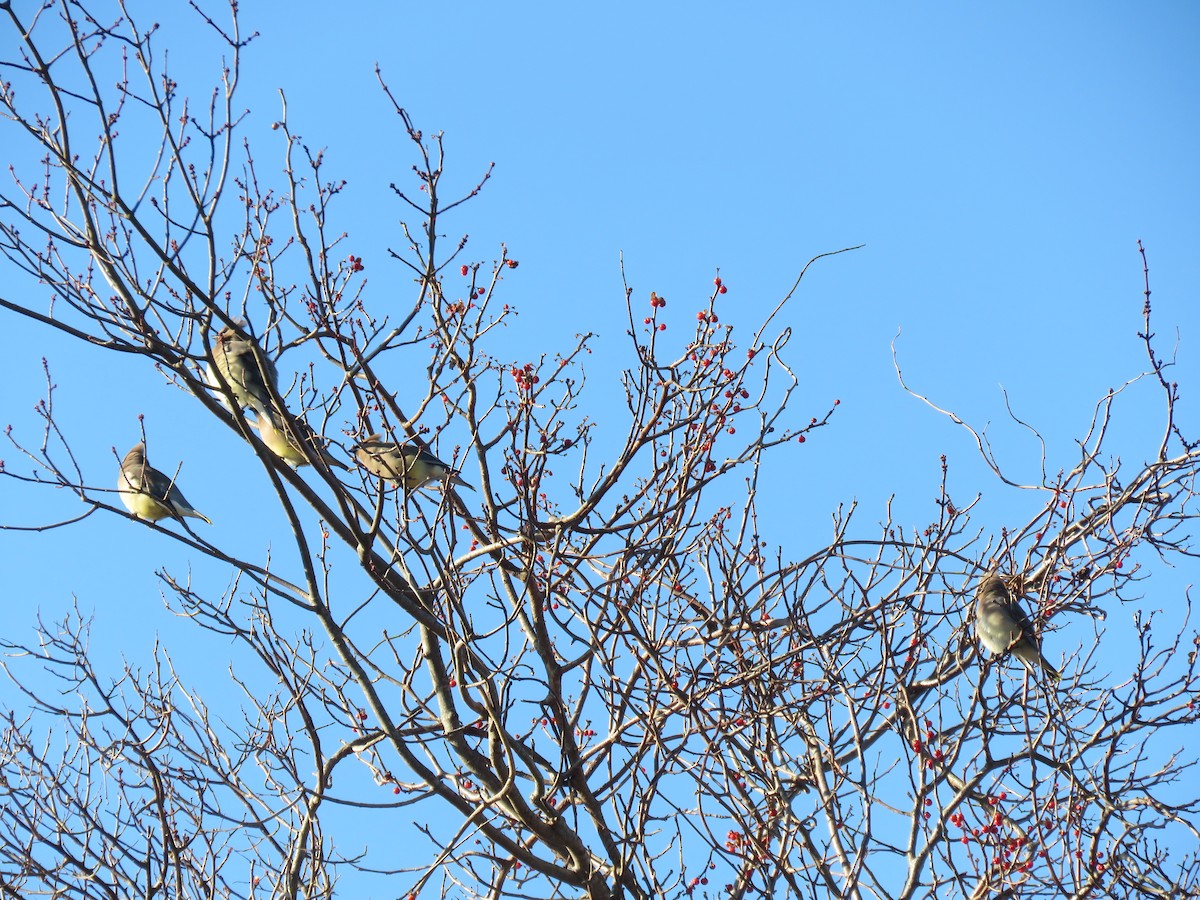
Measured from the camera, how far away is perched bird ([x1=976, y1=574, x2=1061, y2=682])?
4.62 meters

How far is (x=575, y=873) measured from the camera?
4.21 m

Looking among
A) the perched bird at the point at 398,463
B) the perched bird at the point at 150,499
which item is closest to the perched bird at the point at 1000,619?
the perched bird at the point at 398,463

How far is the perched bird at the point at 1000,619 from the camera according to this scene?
462 cm

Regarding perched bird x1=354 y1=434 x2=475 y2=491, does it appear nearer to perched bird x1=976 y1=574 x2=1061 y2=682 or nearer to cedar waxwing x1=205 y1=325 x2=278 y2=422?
cedar waxwing x1=205 y1=325 x2=278 y2=422

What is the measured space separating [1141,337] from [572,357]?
2.41 meters

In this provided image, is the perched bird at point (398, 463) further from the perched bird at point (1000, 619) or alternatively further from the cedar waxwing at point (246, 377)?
the perched bird at point (1000, 619)

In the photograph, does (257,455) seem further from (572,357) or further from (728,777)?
(728,777)

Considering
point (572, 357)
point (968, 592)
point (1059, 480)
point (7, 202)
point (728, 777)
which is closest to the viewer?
point (7, 202)

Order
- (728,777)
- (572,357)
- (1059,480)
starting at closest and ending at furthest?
(728,777) < (572,357) < (1059,480)

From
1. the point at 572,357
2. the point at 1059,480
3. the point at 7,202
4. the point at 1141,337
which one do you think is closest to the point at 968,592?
the point at 1059,480

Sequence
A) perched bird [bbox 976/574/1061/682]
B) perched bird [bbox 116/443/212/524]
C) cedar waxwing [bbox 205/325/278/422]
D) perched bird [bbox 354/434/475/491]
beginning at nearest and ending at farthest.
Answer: perched bird [bbox 354/434/475/491], perched bird [bbox 976/574/1061/682], cedar waxwing [bbox 205/325/278/422], perched bird [bbox 116/443/212/524]

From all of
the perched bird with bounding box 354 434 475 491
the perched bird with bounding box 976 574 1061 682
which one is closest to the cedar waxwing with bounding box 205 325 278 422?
the perched bird with bounding box 354 434 475 491

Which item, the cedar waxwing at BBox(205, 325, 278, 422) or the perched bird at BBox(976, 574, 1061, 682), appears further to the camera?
the cedar waxwing at BBox(205, 325, 278, 422)

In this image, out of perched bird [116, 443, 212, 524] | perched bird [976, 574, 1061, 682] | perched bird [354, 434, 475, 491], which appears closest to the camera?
perched bird [354, 434, 475, 491]
